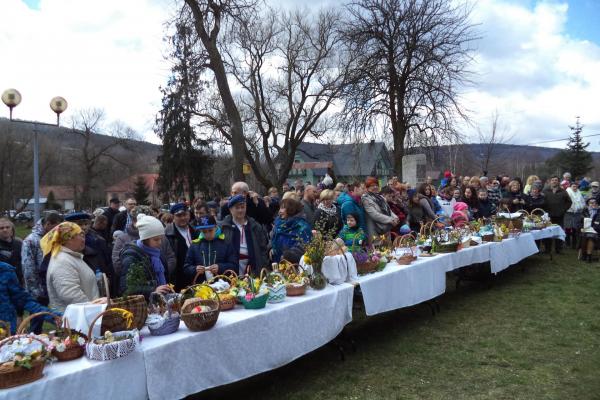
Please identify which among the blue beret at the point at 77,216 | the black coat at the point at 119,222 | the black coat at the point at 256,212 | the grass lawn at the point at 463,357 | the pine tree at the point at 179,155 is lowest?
the grass lawn at the point at 463,357

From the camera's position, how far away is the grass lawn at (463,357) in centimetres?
357

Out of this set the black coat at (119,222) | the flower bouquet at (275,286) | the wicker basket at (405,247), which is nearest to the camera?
the flower bouquet at (275,286)

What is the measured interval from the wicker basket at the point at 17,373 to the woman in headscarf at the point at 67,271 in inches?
31.7

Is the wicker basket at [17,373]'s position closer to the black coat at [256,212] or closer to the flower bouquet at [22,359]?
the flower bouquet at [22,359]

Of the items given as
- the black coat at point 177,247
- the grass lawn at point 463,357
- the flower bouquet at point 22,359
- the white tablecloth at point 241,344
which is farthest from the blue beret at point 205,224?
the flower bouquet at point 22,359

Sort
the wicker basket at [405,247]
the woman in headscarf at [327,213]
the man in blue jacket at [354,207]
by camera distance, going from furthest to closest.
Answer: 1. the woman in headscarf at [327,213]
2. the man in blue jacket at [354,207]
3. the wicker basket at [405,247]

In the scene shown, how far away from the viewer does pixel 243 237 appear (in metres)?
4.43

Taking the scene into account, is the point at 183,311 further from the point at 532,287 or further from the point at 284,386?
the point at 532,287

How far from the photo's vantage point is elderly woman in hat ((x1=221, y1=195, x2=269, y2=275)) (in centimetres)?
434

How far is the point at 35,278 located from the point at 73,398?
249 centimetres

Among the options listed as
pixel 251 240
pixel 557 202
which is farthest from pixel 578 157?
pixel 251 240

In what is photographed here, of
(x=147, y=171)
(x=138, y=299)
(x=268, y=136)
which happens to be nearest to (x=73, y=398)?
(x=138, y=299)

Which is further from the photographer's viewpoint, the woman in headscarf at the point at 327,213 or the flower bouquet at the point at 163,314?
the woman in headscarf at the point at 327,213

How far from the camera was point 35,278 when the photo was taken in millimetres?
→ 4270
